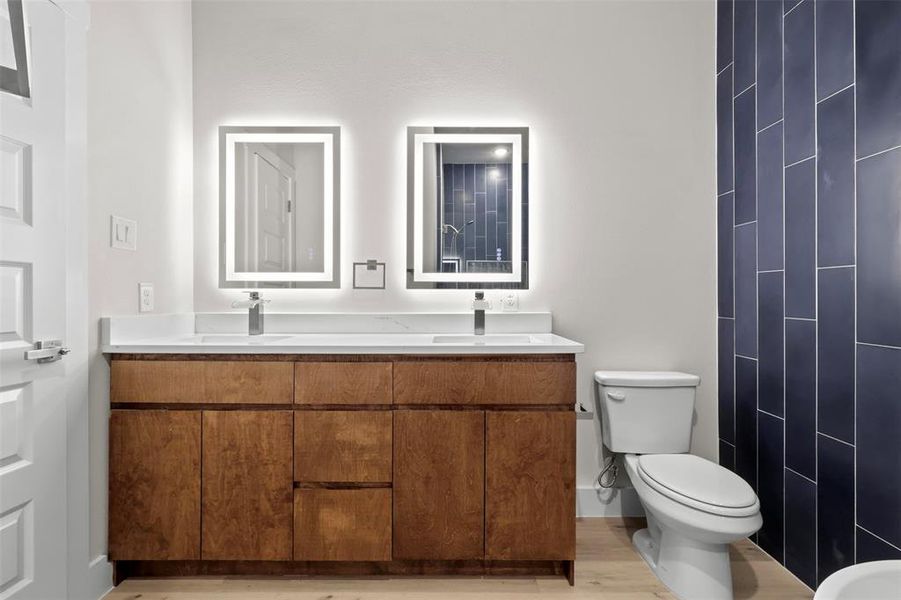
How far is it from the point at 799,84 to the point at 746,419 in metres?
1.29

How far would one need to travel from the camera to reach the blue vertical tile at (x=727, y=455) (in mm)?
2057

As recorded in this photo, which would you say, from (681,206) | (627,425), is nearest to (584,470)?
(627,425)

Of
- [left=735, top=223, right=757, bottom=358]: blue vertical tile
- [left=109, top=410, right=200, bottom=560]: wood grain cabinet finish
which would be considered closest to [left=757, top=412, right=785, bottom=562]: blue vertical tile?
[left=735, top=223, right=757, bottom=358]: blue vertical tile

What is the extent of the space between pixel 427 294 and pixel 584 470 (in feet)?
3.58

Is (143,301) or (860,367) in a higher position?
(143,301)

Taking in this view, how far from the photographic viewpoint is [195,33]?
2133 millimetres

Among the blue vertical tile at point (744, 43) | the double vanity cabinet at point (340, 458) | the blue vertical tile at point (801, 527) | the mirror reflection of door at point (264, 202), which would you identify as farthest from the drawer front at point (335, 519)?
the blue vertical tile at point (744, 43)

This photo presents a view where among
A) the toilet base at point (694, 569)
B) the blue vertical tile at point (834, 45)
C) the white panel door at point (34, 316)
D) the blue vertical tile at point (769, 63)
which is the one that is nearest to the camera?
the white panel door at point (34, 316)

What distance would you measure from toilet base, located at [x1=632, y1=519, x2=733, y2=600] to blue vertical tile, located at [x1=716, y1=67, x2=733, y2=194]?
145 cm

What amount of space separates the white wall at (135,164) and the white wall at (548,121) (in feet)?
0.38

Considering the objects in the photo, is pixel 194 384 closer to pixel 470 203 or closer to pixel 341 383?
pixel 341 383

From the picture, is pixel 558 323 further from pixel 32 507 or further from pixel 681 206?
pixel 32 507

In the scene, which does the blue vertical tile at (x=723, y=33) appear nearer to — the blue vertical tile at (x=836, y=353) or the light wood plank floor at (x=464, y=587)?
the blue vertical tile at (x=836, y=353)

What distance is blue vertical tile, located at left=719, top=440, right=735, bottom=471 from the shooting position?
6.75ft
